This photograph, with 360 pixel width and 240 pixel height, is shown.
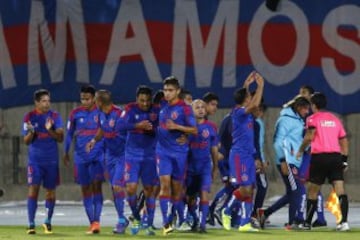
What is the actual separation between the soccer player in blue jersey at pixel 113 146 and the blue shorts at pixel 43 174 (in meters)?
0.59

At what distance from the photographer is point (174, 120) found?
1806cm

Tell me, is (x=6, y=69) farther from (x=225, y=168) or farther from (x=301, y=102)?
(x=301, y=102)

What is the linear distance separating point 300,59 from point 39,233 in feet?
34.4

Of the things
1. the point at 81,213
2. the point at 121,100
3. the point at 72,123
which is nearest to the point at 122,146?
the point at 72,123

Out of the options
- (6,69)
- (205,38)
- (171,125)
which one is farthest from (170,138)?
(6,69)

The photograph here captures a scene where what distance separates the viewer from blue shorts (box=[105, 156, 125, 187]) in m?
19.2

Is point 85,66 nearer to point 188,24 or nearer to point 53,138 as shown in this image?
point 188,24

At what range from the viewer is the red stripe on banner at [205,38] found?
28039 mm

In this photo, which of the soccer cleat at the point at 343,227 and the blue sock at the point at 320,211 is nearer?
the soccer cleat at the point at 343,227

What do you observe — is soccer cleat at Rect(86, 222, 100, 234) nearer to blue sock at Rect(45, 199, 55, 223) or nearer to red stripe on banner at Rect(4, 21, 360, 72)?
blue sock at Rect(45, 199, 55, 223)

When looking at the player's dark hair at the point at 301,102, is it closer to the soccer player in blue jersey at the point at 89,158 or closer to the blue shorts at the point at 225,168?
the blue shorts at the point at 225,168

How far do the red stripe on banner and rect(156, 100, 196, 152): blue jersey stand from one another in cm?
1024

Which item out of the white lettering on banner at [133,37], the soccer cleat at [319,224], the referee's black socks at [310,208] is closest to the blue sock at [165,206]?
the referee's black socks at [310,208]

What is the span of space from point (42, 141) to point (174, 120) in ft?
7.36
